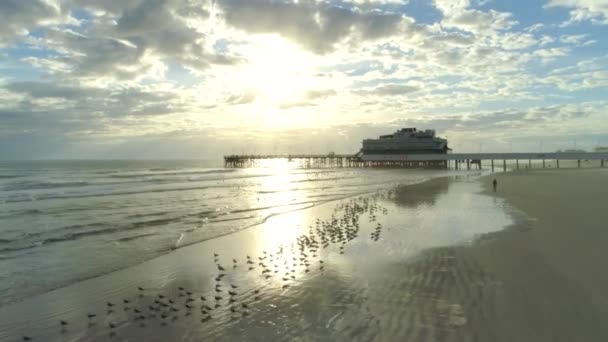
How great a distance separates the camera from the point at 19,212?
24125mm

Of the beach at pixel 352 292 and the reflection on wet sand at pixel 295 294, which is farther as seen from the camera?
the reflection on wet sand at pixel 295 294

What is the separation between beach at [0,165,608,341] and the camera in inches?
265

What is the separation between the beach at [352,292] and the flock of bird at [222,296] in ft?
0.13

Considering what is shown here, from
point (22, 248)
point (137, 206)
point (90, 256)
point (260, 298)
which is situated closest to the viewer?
point (260, 298)

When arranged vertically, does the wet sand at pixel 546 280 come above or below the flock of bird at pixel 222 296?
above

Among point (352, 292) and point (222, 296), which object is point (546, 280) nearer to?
point (352, 292)

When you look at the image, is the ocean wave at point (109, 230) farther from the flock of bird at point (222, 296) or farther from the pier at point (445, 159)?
the pier at point (445, 159)

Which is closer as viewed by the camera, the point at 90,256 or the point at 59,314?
the point at 59,314

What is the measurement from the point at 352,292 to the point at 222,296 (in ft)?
9.42

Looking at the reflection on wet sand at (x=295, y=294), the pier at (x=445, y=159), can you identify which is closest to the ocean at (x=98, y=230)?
the reflection on wet sand at (x=295, y=294)

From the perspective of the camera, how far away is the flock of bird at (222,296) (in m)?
7.59

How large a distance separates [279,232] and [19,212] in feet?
58.6

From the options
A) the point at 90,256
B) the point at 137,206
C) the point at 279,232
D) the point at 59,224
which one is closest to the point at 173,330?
the point at 90,256

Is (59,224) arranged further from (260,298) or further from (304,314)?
(304,314)
